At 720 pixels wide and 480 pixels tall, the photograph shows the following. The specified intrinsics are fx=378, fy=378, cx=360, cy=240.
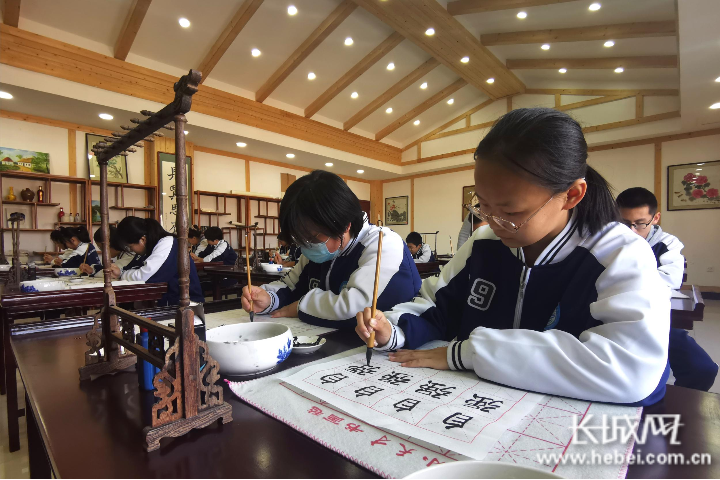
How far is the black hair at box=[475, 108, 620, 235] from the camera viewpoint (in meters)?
0.86

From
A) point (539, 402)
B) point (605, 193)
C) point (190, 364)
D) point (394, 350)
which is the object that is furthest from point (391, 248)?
point (190, 364)

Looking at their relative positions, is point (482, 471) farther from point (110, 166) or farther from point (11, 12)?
point (110, 166)

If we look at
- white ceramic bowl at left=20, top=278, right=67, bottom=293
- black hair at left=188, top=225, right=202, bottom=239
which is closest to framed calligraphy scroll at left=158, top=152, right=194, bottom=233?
black hair at left=188, top=225, right=202, bottom=239

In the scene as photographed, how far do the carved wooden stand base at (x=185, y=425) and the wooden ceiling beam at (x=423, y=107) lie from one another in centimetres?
961

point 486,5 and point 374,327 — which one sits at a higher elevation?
point 486,5

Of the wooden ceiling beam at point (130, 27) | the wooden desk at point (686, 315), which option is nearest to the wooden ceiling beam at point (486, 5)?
the wooden ceiling beam at point (130, 27)

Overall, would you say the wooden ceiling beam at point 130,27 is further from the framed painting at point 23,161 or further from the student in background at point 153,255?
the student in background at point 153,255

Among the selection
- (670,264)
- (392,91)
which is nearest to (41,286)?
(670,264)

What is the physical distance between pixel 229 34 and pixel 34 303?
5.27 meters

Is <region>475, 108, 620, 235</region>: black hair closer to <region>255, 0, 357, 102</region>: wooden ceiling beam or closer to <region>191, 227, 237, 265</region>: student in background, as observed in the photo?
<region>255, 0, 357, 102</region>: wooden ceiling beam

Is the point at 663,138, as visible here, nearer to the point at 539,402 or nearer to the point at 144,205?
the point at 539,402

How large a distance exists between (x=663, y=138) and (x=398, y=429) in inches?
368

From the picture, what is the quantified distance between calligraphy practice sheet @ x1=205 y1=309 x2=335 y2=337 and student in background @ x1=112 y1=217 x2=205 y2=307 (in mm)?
1622

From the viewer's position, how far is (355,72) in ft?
24.6
